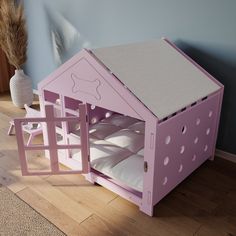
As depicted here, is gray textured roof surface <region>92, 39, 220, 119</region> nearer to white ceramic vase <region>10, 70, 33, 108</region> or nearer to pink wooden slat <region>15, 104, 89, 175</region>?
pink wooden slat <region>15, 104, 89, 175</region>

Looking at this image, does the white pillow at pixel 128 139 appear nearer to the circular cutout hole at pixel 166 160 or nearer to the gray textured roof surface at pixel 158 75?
the circular cutout hole at pixel 166 160

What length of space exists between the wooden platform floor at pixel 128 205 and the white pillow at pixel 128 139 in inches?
11.0

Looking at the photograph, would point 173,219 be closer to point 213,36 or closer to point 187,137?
point 187,137

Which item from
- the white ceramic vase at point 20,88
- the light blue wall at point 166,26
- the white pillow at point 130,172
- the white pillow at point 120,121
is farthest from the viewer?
the white ceramic vase at point 20,88

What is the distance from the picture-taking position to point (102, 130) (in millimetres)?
1772

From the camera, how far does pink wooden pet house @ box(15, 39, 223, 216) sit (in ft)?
3.89

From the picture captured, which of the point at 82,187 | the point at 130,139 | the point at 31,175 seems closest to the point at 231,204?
the point at 130,139

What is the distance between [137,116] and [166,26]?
88cm

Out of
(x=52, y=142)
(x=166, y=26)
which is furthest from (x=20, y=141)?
(x=166, y=26)

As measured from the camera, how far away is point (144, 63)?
1.38m

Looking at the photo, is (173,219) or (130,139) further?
(130,139)

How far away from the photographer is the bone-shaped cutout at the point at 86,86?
1.28 metres

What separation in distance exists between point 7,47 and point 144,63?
156cm

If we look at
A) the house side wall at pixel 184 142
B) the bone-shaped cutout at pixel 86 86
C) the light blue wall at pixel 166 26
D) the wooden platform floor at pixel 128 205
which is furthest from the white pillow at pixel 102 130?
the light blue wall at pixel 166 26
